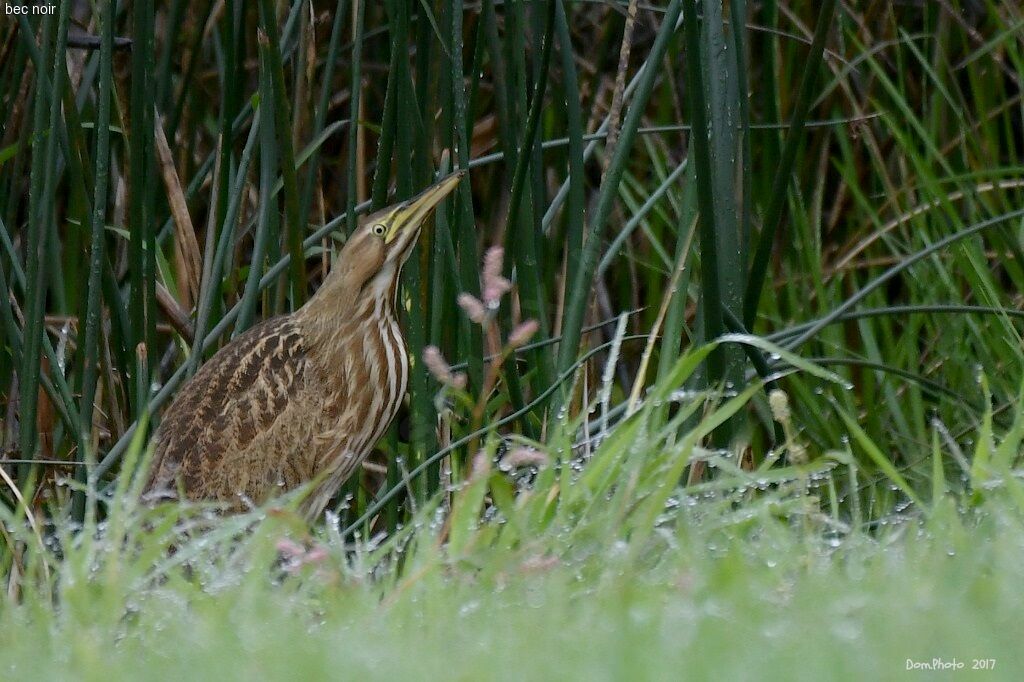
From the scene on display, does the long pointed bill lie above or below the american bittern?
above

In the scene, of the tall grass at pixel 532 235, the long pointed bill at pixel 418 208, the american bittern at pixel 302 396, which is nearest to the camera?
the tall grass at pixel 532 235

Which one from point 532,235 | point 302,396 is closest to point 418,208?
point 532,235

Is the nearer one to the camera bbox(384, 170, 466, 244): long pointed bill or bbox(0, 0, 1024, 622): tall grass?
bbox(0, 0, 1024, 622): tall grass

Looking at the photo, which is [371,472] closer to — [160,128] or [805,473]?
[160,128]

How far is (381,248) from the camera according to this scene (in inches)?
99.7

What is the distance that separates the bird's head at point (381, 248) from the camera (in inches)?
92.9

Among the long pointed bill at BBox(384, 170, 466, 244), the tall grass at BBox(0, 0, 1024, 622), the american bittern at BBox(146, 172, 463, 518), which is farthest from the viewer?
the american bittern at BBox(146, 172, 463, 518)

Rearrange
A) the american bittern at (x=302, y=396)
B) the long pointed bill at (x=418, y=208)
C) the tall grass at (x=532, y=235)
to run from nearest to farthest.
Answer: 1. the tall grass at (x=532, y=235)
2. the long pointed bill at (x=418, y=208)
3. the american bittern at (x=302, y=396)

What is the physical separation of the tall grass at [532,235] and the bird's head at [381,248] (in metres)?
0.04

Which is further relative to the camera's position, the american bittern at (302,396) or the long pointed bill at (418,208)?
the american bittern at (302,396)

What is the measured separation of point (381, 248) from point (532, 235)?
0.32 meters

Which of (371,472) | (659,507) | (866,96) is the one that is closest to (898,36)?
(866,96)

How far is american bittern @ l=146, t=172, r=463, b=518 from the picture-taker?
2.46 m

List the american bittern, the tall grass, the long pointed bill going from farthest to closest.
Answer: the american bittern, the long pointed bill, the tall grass
